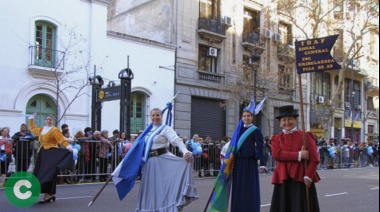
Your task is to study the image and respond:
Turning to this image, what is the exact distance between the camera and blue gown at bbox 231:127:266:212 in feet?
24.1

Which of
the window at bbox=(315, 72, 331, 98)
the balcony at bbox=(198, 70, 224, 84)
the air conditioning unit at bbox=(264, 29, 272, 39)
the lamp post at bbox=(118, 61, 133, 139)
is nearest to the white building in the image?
the lamp post at bbox=(118, 61, 133, 139)

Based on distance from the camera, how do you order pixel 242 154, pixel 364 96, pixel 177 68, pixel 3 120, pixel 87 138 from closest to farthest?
pixel 242 154, pixel 87 138, pixel 3 120, pixel 177 68, pixel 364 96

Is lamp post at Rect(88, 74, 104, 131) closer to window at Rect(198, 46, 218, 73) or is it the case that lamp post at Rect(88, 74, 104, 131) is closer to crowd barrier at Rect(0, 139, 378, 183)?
crowd barrier at Rect(0, 139, 378, 183)

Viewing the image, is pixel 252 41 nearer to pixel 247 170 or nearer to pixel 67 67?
pixel 67 67

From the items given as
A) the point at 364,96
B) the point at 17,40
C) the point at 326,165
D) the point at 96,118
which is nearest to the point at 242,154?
the point at 96,118

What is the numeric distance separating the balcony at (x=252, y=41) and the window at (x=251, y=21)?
27 centimetres

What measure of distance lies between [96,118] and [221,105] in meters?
9.67

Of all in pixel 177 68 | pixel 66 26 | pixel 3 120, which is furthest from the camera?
pixel 177 68

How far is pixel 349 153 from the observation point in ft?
96.2

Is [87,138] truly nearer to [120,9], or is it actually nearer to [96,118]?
[96,118]

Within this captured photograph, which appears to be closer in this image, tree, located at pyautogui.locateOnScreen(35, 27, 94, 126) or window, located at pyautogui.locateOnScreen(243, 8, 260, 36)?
tree, located at pyautogui.locateOnScreen(35, 27, 94, 126)

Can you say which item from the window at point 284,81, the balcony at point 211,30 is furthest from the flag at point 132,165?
the window at point 284,81

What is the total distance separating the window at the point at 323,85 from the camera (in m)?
38.2

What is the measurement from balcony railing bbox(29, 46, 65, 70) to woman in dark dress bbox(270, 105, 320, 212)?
1499 cm
